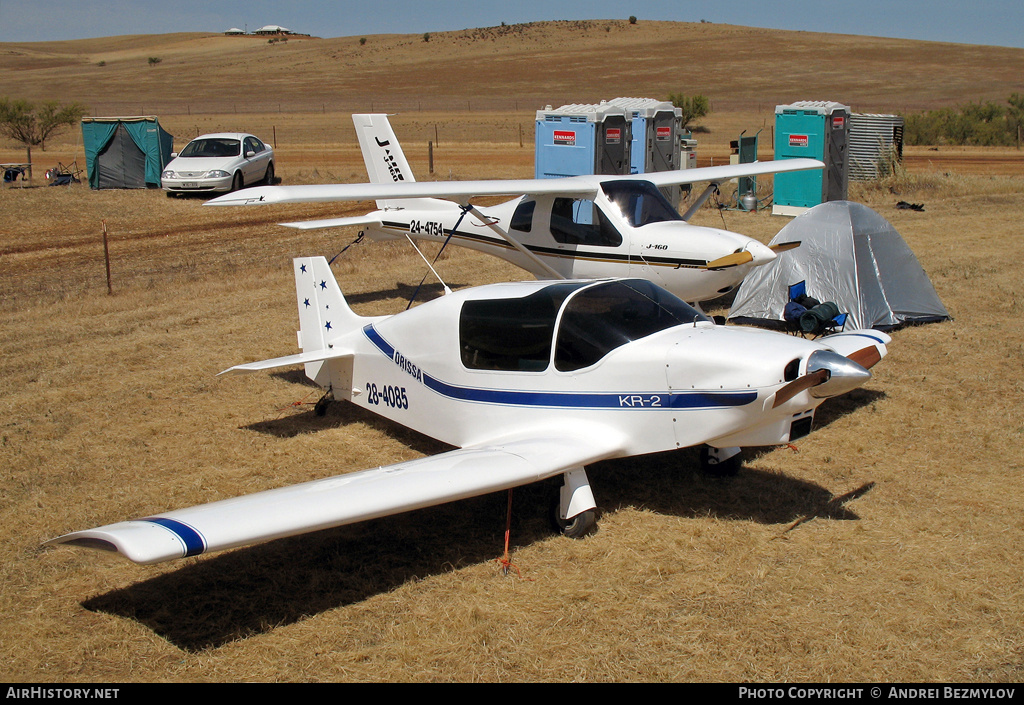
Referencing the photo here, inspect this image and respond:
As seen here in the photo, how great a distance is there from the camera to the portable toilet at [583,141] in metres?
17.8

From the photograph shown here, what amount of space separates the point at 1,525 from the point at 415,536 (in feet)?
9.53

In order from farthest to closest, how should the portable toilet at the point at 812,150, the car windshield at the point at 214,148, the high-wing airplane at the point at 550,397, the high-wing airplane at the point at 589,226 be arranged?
the car windshield at the point at 214,148 → the portable toilet at the point at 812,150 → the high-wing airplane at the point at 589,226 → the high-wing airplane at the point at 550,397

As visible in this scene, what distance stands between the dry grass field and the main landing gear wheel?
0.10m

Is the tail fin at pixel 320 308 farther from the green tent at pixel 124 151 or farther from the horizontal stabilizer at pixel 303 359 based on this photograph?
the green tent at pixel 124 151

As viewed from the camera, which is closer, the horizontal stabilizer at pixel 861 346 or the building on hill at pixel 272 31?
the horizontal stabilizer at pixel 861 346

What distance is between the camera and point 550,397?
5828 mm

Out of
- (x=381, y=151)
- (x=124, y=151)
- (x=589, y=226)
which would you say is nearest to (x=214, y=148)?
(x=124, y=151)

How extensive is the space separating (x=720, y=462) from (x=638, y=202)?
4.45 metres

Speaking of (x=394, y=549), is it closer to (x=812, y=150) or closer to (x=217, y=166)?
(x=812, y=150)

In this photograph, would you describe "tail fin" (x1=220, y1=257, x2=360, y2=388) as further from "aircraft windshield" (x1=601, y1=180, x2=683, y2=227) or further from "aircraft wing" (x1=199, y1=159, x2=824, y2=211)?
"aircraft windshield" (x1=601, y1=180, x2=683, y2=227)

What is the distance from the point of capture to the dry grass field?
438 centimetres

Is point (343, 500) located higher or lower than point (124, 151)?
lower

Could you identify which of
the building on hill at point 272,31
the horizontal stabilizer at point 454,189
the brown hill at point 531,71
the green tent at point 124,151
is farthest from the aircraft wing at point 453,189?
the building on hill at point 272,31

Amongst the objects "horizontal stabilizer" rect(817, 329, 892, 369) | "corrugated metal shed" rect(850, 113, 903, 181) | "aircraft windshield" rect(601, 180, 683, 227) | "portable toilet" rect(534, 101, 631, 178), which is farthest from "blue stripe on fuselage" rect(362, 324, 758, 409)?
"corrugated metal shed" rect(850, 113, 903, 181)
